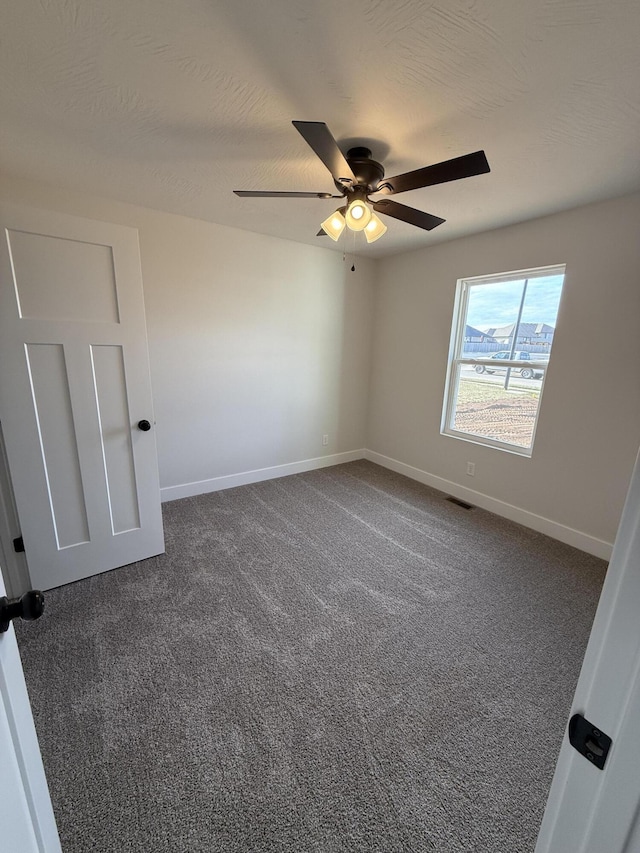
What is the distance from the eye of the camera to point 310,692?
1507mm

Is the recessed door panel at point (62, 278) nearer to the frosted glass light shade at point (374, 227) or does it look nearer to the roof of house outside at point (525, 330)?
the frosted glass light shade at point (374, 227)

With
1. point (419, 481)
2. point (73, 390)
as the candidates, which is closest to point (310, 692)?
point (73, 390)

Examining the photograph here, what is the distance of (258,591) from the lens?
2113 millimetres

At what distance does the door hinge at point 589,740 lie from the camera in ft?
1.61

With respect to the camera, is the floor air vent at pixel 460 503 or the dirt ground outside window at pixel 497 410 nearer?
the dirt ground outside window at pixel 497 410

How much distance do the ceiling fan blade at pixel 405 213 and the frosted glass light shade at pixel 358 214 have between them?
14cm

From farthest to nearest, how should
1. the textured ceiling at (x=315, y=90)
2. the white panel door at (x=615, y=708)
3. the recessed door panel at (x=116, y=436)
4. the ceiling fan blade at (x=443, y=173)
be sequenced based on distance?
the recessed door panel at (x=116, y=436) < the ceiling fan blade at (x=443, y=173) < the textured ceiling at (x=315, y=90) < the white panel door at (x=615, y=708)

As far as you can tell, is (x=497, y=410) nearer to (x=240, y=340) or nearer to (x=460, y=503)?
(x=460, y=503)

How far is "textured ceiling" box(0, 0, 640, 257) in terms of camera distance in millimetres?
1106

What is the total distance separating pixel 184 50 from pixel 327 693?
8.55 ft

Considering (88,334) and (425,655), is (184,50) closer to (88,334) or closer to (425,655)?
(88,334)

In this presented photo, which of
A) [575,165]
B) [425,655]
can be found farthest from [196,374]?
[575,165]

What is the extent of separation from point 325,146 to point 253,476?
9.69 feet

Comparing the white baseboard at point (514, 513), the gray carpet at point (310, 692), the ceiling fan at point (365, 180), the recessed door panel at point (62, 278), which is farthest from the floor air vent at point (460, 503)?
the recessed door panel at point (62, 278)
